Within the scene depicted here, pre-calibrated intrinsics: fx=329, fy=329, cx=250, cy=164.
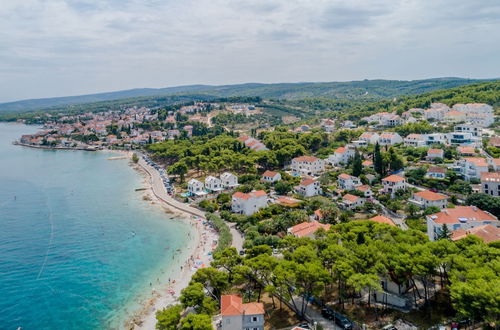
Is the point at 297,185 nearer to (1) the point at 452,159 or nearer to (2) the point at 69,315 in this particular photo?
(1) the point at 452,159

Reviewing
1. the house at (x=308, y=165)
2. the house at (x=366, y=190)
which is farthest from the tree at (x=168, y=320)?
the house at (x=308, y=165)

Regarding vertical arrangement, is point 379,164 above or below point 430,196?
above

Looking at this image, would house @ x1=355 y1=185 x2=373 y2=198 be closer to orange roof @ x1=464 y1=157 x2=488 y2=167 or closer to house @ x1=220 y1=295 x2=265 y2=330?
orange roof @ x1=464 y1=157 x2=488 y2=167

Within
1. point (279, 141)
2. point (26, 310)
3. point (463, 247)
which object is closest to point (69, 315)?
point (26, 310)

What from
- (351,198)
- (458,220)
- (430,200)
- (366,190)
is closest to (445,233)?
(458,220)

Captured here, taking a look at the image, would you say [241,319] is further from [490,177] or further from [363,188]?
[490,177]

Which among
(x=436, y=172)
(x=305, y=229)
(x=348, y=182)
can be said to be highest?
(x=436, y=172)

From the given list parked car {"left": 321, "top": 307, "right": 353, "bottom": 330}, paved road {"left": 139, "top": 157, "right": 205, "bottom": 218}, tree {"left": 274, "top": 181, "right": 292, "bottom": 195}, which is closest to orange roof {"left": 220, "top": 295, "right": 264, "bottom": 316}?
parked car {"left": 321, "top": 307, "right": 353, "bottom": 330}
